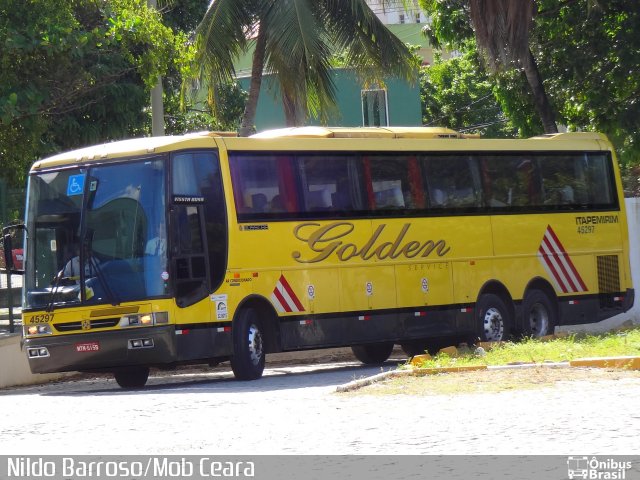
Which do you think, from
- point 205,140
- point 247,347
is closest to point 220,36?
point 205,140

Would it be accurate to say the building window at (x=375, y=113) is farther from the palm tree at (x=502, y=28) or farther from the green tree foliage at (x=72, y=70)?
the green tree foliage at (x=72, y=70)

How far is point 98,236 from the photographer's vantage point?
1630 centimetres

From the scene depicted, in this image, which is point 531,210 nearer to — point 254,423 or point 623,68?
point 623,68

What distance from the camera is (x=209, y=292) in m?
16.3

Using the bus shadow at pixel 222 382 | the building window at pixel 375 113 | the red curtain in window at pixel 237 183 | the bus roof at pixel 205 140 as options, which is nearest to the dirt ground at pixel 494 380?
the bus shadow at pixel 222 382

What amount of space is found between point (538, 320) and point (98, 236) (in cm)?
865

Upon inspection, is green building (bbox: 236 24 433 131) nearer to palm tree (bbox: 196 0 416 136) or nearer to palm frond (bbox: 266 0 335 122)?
palm tree (bbox: 196 0 416 136)

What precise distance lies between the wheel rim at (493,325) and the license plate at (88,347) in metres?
7.20

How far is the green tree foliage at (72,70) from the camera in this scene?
18.7 m

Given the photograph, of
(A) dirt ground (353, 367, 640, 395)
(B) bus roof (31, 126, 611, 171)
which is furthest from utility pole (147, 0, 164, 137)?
(A) dirt ground (353, 367, 640, 395)

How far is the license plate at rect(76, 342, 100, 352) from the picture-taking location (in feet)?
52.4

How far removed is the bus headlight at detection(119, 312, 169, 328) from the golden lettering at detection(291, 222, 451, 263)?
2.67 meters
